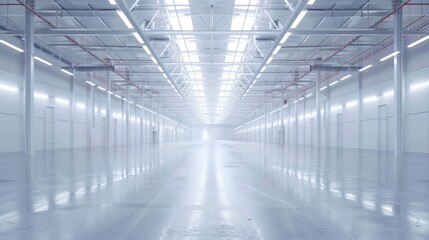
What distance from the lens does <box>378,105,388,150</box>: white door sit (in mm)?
23922

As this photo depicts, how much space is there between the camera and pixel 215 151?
24484 millimetres

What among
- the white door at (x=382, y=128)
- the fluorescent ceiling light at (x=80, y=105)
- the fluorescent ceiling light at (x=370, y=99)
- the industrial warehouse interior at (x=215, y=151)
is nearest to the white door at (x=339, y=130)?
the industrial warehouse interior at (x=215, y=151)

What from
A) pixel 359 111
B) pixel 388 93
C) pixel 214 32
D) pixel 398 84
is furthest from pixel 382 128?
pixel 214 32

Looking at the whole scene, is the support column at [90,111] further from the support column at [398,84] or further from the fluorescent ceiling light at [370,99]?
the support column at [398,84]

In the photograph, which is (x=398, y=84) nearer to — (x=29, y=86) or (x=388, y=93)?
(x=388, y=93)

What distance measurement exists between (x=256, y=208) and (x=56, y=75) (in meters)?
25.5

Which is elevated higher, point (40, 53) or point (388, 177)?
point (40, 53)

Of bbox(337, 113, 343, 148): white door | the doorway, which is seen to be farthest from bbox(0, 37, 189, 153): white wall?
bbox(337, 113, 343, 148): white door

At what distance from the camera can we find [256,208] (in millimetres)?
5195

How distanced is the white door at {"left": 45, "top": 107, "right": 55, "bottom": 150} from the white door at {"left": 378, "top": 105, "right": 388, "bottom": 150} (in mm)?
24833

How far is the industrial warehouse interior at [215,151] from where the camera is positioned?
4582 millimetres

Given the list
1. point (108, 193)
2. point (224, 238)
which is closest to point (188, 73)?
point (108, 193)

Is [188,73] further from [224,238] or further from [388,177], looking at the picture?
[224,238]

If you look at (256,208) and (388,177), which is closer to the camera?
(256,208)
